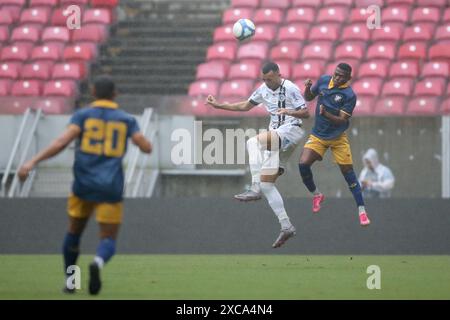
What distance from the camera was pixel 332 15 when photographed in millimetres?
22766

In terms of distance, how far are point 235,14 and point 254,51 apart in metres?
1.33

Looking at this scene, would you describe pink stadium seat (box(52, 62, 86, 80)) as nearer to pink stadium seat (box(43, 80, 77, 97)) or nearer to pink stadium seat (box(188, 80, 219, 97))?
pink stadium seat (box(43, 80, 77, 97))

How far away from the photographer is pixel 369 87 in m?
21.0

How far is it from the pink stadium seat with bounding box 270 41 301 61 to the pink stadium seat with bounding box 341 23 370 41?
3.04 ft

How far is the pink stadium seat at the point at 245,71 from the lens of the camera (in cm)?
2169

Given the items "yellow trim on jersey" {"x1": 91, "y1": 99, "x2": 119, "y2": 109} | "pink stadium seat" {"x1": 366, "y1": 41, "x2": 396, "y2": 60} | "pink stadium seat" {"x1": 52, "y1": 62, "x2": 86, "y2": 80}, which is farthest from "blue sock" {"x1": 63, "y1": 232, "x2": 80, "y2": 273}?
"pink stadium seat" {"x1": 366, "y1": 41, "x2": 396, "y2": 60}

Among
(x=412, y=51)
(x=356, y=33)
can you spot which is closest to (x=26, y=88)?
(x=356, y=33)

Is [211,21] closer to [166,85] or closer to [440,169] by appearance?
[166,85]

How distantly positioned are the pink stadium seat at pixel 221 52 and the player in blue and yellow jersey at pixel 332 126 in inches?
274

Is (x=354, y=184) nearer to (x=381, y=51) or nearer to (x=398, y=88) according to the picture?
(x=398, y=88)

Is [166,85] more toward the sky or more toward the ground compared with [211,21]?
more toward the ground

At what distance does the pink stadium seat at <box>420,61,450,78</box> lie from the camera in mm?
21109
